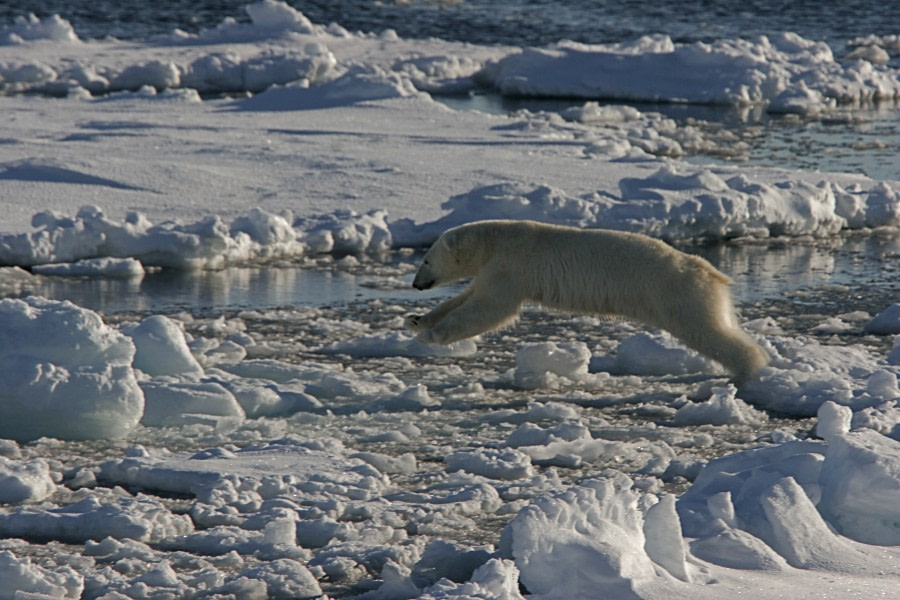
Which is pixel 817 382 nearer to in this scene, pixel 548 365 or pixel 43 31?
pixel 548 365

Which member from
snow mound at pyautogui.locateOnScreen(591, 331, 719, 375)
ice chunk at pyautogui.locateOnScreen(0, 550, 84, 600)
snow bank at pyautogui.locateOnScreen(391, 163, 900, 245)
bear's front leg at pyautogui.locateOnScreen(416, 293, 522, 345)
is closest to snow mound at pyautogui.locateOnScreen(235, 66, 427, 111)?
snow bank at pyautogui.locateOnScreen(391, 163, 900, 245)

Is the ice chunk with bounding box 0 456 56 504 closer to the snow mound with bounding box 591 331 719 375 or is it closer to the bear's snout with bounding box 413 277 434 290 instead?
the bear's snout with bounding box 413 277 434 290

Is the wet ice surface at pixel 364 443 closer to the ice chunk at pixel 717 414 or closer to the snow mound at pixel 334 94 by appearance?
the ice chunk at pixel 717 414

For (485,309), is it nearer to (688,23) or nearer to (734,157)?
(734,157)

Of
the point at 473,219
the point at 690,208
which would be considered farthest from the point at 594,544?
the point at 690,208

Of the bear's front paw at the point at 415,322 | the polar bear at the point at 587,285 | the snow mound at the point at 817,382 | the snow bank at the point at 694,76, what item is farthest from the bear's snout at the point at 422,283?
the snow bank at the point at 694,76

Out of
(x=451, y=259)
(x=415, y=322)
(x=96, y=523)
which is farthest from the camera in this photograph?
(x=451, y=259)

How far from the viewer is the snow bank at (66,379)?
589 centimetres

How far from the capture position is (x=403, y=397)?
6.56 metres

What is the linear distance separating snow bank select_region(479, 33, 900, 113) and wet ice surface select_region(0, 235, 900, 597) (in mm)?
10478

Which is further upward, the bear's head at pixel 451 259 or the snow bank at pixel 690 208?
the bear's head at pixel 451 259

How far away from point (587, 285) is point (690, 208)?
4.62m

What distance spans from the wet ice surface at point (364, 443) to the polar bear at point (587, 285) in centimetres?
30

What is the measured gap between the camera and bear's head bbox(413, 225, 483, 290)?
6.80 metres
